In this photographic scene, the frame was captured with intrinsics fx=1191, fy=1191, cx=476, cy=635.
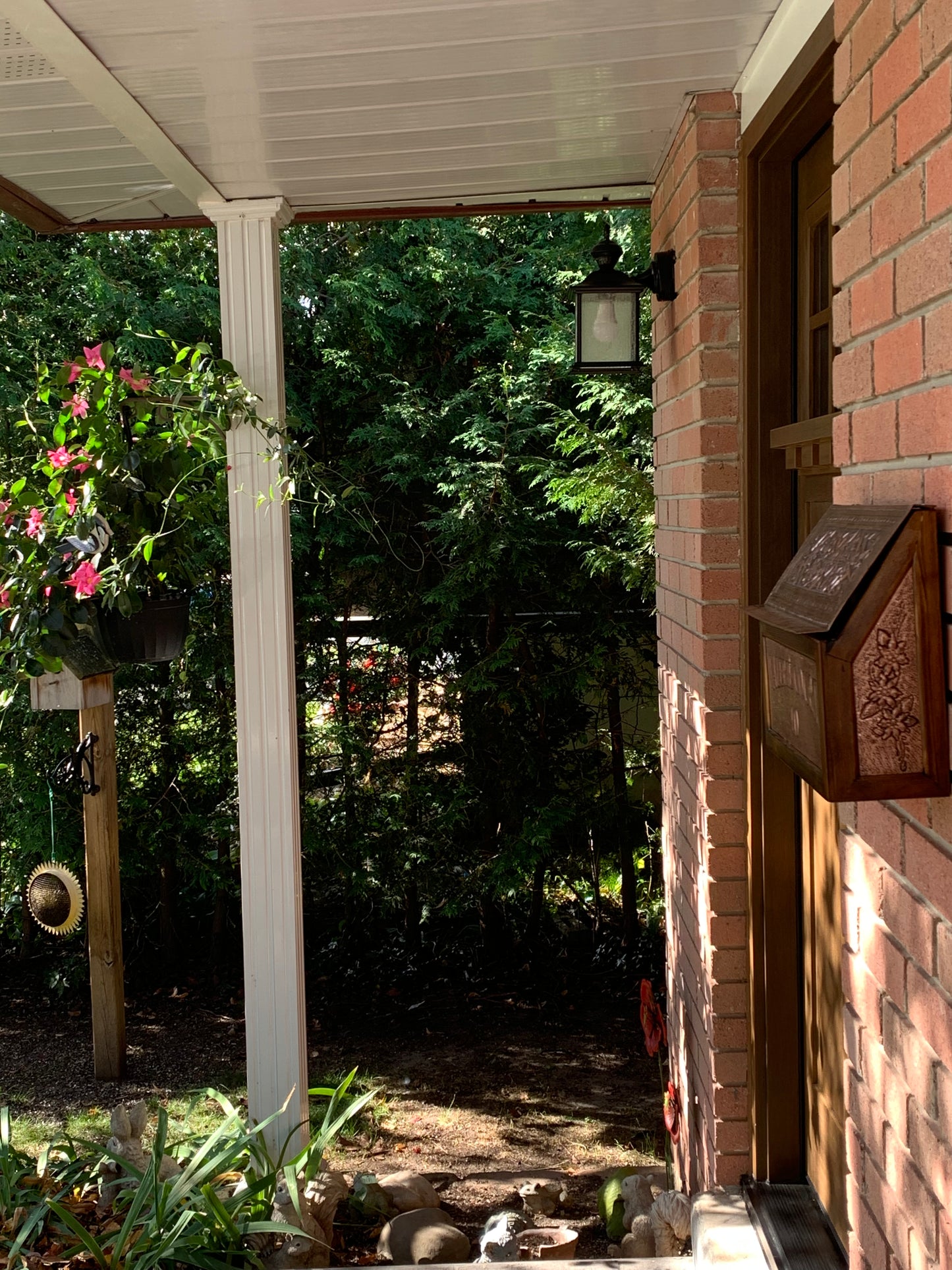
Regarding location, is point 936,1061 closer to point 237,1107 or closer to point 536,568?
point 237,1107

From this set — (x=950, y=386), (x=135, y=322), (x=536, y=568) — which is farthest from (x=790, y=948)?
(x=135, y=322)

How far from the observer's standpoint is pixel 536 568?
5.70 meters

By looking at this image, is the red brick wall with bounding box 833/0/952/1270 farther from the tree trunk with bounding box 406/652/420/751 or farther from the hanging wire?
the tree trunk with bounding box 406/652/420/751

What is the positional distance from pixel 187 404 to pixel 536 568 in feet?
9.04

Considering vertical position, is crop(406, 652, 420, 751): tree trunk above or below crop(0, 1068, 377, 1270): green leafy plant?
above

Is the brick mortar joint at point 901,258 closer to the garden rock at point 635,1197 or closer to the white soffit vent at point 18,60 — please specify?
the white soffit vent at point 18,60

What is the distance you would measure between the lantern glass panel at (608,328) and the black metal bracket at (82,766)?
7.35ft

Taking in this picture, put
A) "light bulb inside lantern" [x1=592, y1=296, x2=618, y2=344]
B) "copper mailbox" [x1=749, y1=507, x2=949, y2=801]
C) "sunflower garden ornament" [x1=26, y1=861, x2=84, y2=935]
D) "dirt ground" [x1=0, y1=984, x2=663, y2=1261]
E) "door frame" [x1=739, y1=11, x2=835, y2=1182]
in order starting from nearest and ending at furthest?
1. "copper mailbox" [x1=749, y1=507, x2=949, y2=801]
2. "door frame" [x1=739, y1=11, x2=835, y2=1182]
3. "light bulb inside lantern" [x1=592, y1=296, x2=618, y2=344]
4. "sunflower garden ornament" [x1=26, y1=861, x2=84, y2=935]
5. "dirt ground" [x1=0, y1=984, x2=663, y2=1261]

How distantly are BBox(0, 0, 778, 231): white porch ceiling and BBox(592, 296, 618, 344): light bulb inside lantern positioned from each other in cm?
38

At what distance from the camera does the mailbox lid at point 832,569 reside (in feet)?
4.00

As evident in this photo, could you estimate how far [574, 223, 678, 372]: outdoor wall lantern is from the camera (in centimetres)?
322

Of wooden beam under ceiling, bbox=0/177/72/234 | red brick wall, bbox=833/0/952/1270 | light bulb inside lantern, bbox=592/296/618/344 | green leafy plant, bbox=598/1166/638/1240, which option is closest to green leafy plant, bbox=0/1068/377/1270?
green leafy plant, bbox=598/1166/638/1240

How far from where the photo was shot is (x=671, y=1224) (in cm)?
286

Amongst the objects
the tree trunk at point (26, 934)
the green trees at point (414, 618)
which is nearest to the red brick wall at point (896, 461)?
the green trees at point (414, 618)
